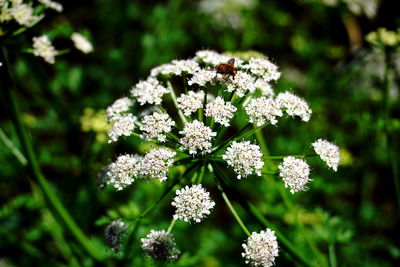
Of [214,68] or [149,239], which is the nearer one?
[149,239]

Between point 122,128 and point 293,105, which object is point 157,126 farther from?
point 293,105

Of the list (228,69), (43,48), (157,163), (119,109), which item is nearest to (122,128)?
(119,109)

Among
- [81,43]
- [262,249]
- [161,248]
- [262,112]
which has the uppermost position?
[81,43]

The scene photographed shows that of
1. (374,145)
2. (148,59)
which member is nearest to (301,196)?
(374,145)

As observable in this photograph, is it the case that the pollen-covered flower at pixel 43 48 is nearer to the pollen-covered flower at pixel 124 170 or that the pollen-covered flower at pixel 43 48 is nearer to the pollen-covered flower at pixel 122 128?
the pollen-covered flower at pixel 122 128

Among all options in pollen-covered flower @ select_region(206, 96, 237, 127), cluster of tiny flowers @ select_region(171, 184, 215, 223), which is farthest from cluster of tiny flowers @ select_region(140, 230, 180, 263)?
pollen-covered flower @ select_region(206, 96, 237, 127)

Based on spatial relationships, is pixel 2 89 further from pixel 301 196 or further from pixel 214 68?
pixel 301 196
